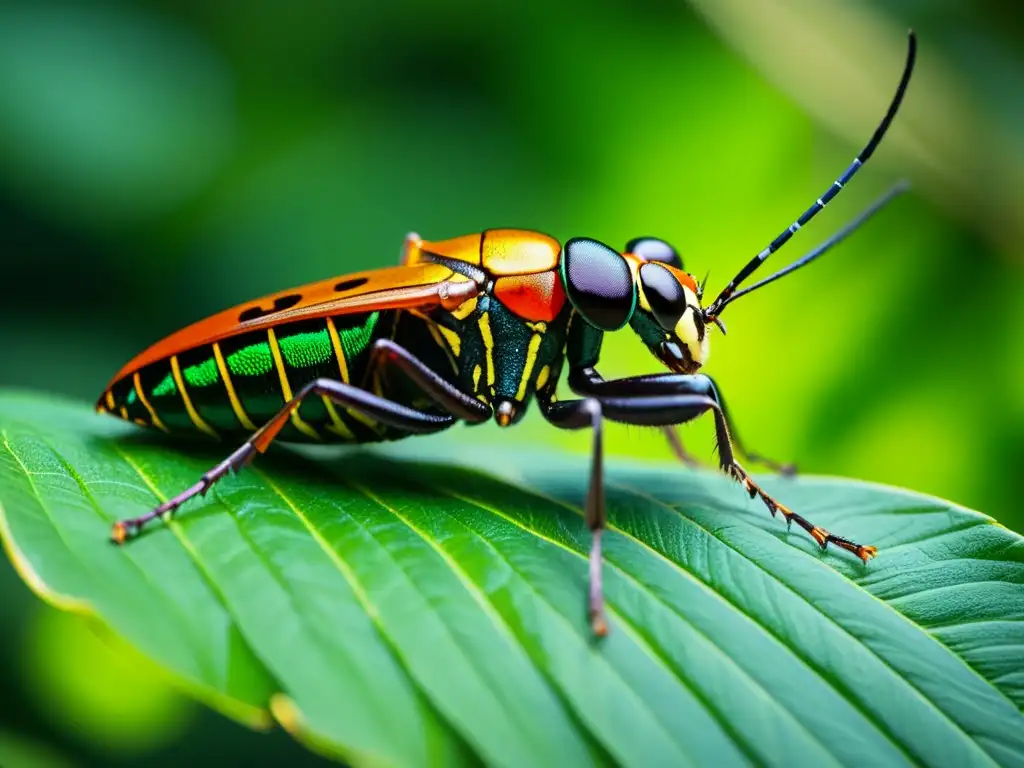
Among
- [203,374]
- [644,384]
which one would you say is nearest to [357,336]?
[203,374]

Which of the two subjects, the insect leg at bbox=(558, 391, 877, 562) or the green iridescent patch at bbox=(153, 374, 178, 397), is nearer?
the insect leg at bbox=(558, 391, 877, 562)

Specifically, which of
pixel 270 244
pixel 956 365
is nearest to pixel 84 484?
pixel 270 244

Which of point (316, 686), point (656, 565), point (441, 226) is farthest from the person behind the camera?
point (441, 226)

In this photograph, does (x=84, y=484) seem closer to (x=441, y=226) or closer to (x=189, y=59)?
(x=441, y=226)

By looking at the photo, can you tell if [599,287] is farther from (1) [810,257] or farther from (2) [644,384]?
(1) [810,257]

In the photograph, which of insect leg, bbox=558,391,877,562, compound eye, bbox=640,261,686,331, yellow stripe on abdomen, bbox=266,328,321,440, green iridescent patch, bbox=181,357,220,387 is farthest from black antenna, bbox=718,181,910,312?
green iridescent patch, bbox=181,357,220,387

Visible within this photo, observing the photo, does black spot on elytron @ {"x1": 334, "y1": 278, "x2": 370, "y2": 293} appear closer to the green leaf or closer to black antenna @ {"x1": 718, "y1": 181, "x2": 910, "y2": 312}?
the green leaf

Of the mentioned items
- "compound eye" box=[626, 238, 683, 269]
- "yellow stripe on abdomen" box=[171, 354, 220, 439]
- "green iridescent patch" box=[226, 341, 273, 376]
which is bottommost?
"yellow stripe on abdomen" box=[171, 354, 220, 439]
